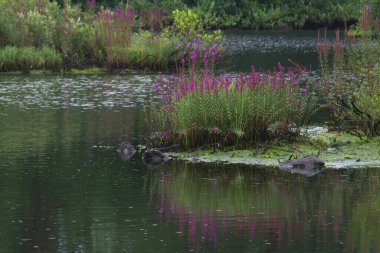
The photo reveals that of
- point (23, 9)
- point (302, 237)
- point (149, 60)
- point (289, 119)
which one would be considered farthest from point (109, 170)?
point (23, 9)

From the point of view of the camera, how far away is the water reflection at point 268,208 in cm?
1019

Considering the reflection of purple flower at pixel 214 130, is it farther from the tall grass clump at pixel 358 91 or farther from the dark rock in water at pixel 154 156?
the tall grass clump at pixel 358 91

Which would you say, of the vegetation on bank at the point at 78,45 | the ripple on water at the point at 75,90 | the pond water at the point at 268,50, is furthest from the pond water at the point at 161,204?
the pond water at the point at 268,50

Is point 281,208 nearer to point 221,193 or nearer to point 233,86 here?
point 221,193

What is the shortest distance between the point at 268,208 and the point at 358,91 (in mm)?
6499

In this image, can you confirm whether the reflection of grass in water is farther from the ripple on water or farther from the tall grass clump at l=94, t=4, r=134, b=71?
the tall grass clump at l=94, t=4, r=134, b=71

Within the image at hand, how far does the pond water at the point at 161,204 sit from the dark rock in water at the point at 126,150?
0.42 ft

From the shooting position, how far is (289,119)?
1702 centimetres

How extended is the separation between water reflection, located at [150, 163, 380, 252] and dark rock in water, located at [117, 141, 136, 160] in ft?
4.52

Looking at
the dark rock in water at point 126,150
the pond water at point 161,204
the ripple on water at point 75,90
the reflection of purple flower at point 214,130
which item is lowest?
the ripple on water at point 75,90

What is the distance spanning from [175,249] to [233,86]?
7351 millimetres

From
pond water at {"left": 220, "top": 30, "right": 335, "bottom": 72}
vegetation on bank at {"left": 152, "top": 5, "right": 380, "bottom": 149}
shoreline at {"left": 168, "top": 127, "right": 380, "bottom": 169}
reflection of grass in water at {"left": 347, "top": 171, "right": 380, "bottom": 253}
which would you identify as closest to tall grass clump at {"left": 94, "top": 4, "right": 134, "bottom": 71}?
pond water at {"left": 220, "top": 30, "right": 335, "bottom": 72}

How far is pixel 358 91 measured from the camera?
1802 centimetres

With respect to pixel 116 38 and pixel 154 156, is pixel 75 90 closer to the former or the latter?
pixel 116 38
